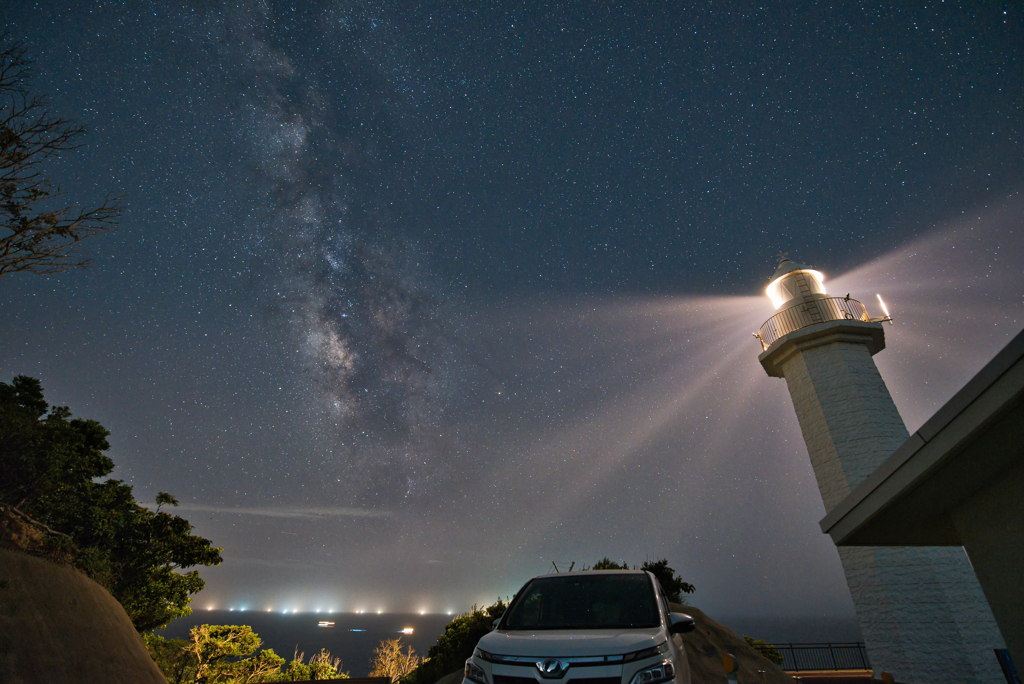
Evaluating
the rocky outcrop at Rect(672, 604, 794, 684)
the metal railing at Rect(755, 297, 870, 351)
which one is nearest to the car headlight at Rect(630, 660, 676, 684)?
the rocky outcrop at Rect(672, 604, 794, 684)

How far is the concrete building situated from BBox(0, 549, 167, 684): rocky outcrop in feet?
44.3

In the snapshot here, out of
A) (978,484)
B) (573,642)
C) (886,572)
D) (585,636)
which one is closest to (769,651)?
(886,572)

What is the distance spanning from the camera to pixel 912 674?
41.0 feet

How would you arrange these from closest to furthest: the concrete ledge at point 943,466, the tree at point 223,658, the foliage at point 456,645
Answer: the concrete ledge at point 943,466
the foliage at point 456,645
the tree at point 223,658

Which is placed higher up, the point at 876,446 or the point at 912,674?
the point at 876,446

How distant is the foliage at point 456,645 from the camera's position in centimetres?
1102

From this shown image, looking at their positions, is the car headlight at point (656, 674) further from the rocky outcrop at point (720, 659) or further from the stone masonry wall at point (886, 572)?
the stone masonry wall at point (886, 572)

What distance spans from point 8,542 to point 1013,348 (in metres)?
17.1

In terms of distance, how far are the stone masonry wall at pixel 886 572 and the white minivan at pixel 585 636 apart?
12566 mm

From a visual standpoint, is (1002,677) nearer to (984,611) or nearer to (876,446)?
(984,611)

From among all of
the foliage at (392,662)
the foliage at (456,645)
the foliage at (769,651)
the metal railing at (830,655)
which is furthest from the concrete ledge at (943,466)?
the foliage at (392,662)

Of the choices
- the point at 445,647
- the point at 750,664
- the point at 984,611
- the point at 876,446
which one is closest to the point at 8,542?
the point at 445,647

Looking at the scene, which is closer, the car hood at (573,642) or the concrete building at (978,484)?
the concrete building at (978,484)

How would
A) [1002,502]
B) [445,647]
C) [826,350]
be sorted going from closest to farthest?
[1002,502], [445,647], [826,350]
